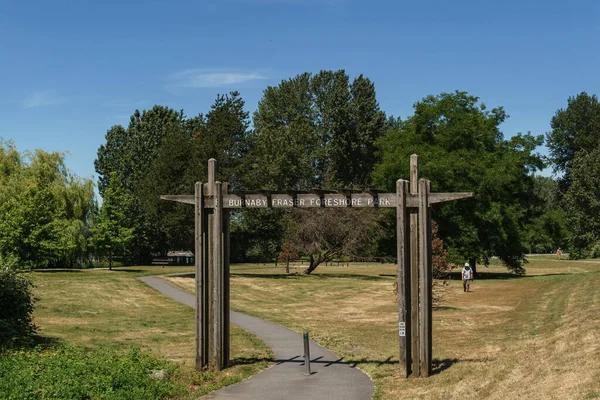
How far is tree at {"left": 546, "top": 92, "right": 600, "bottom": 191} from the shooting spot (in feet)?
303

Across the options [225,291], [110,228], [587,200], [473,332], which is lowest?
[473,332]

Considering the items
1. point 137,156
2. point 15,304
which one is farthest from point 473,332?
point 137,156

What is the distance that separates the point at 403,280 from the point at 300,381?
122 inches

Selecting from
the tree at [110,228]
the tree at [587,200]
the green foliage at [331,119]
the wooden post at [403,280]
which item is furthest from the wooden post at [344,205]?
the tree at [587,200]

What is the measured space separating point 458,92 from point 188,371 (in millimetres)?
50092

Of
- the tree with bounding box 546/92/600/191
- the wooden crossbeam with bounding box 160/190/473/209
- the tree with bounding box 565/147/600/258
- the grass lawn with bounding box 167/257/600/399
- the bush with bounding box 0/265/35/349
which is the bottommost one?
the grass lawn with bounding box 167/257/600/399

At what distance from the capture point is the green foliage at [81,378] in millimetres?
13047

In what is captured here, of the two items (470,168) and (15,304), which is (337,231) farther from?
(15,304)

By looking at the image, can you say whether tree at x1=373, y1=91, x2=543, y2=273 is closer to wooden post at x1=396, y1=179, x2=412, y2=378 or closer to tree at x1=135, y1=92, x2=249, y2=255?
tree at x1=135, y1=92, x2=249, y2=255

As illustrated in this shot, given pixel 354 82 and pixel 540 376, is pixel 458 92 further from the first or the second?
pixel 540 376

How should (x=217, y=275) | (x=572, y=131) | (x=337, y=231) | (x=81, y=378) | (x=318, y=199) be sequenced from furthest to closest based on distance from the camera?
(x=572, y=131)
(x=337, y=231)
(x=217, y=275)
(x=318, y=199)
(x=81, y=378)

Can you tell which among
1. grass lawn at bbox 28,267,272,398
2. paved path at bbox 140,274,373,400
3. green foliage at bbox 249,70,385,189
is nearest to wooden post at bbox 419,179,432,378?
paved path at bbox 140,274,373,400

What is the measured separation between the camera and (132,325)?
27.2 m

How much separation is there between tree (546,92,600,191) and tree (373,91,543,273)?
104 feet
